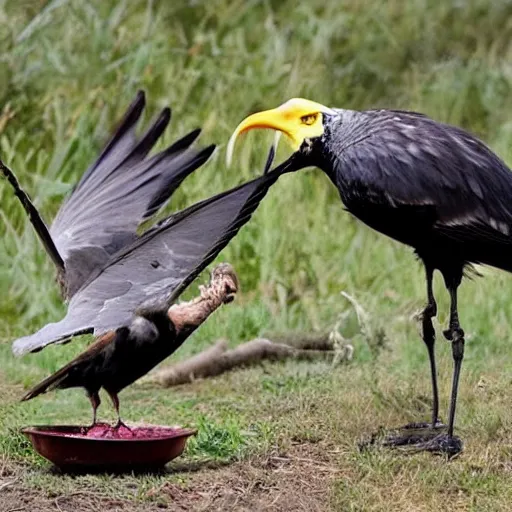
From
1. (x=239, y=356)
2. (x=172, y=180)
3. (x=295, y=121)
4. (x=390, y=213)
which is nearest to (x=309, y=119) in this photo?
(x=295, y=121)

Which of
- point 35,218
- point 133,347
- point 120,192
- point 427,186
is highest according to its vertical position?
point 427,186

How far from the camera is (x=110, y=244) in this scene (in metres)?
5.45

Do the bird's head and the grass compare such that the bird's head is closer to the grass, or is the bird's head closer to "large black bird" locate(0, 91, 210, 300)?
"large black bird" locate(0, 91, 210, 300)

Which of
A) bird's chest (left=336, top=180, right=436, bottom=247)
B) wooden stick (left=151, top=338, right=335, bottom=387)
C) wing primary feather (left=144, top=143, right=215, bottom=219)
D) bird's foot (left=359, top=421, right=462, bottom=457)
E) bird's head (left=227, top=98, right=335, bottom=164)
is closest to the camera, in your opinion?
bird's chest (left=336, top=180, right=436, bottom=247)

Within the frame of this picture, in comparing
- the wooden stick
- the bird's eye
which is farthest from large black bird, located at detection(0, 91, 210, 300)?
the wooden stick

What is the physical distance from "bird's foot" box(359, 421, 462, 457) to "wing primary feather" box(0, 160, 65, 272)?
145 cm

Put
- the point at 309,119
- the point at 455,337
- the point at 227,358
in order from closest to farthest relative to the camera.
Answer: the point at 455,337
the point at 309,119
the point at 227,358

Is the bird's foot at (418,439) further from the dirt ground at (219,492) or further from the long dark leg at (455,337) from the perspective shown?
the dirt ground at (219,492)

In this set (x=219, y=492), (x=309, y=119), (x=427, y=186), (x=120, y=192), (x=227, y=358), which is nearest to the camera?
(x=219, y=492)

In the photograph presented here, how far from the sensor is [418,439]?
5.04 metres

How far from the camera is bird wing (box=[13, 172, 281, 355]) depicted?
440 cm

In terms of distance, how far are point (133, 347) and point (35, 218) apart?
0.65 metres

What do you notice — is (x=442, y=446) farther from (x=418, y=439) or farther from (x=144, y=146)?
(x=144, y=146)

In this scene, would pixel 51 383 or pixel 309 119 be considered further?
pixel 309 119
